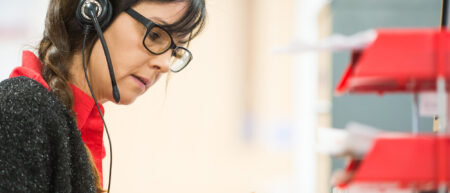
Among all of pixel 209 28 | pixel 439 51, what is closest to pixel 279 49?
pixel 439 51

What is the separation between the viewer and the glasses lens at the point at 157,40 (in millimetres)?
855

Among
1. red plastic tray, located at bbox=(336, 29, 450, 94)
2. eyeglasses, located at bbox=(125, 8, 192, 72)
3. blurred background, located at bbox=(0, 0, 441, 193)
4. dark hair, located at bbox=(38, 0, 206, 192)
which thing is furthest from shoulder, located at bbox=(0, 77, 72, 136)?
blurred background, located at bbox=(0, 0, 441, 193)

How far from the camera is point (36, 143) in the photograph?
0.67m

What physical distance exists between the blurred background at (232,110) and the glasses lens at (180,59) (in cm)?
140

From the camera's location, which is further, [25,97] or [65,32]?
[65,32]

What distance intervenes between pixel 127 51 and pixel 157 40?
0.06 meters

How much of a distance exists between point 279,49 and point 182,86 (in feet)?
7.28

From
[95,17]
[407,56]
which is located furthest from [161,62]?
[407,56]

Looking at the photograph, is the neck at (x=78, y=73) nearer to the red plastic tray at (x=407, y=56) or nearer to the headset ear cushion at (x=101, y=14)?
the headset ear cushion at (x=101, y=14)

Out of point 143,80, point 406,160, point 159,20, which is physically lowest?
point 406,160

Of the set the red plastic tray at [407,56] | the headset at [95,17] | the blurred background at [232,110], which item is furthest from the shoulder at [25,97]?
the blurred background at [232,110]

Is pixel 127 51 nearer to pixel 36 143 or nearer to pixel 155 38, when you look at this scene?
pixel 155 38

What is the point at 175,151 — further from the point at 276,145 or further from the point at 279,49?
the point at 279,49

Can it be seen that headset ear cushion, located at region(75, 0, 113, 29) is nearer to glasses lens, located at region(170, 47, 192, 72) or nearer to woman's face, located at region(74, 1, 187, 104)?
woman's face, located at region(74, 1, 187, 104)
